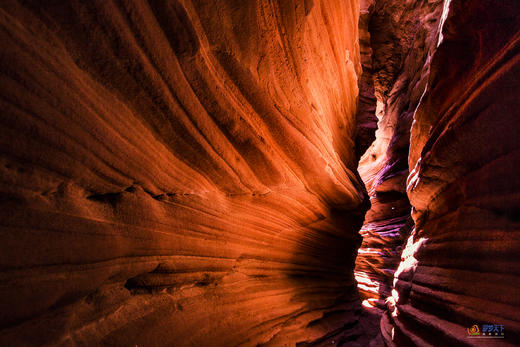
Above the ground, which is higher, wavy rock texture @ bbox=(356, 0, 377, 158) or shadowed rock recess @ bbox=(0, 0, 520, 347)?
wavy rock texture @ bbox=(356, 0, 377, 158)

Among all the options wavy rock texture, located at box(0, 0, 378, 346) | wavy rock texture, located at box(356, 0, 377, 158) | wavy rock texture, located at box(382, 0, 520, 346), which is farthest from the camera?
wavy rock texture, located at box(356, 0, 377, 158)

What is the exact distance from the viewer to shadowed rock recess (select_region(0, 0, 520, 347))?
1.33 metres

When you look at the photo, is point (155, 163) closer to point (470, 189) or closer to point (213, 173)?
point (213, 173)

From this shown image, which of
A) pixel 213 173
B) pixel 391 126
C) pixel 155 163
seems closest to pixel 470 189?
pixel 213 173

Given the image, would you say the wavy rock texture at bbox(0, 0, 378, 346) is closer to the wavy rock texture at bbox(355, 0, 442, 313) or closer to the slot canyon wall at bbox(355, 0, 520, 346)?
the slot canyon wall at bbox(355, 0, 520, 346)

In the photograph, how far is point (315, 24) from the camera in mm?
2965

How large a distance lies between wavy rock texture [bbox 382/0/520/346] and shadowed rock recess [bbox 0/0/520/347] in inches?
0.8

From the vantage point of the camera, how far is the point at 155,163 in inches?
75.3

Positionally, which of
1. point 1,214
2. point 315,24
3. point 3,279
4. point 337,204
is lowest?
point 3,279

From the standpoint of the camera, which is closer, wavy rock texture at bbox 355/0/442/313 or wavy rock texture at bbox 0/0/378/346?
wavy rock texture at bbox 0/0/378/346

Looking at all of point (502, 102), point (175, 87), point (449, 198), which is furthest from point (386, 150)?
point (175, 87)

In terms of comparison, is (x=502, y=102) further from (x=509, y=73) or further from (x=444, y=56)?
(x=444, y=56)

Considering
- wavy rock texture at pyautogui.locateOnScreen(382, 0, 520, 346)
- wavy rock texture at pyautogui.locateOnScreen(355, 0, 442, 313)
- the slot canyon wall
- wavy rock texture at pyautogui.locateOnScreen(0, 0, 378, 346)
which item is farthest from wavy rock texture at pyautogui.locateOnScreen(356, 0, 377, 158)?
wavy rock texture at pyautogui.locateOnScreen(0, 0, 378, 346)

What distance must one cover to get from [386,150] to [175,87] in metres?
11.7
